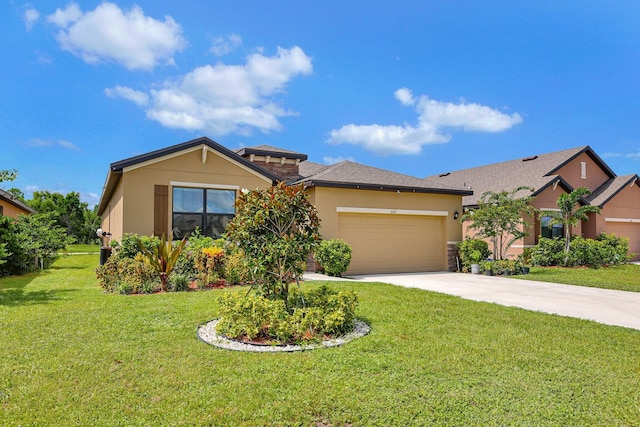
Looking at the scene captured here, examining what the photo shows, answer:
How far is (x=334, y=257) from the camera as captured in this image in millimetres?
12609

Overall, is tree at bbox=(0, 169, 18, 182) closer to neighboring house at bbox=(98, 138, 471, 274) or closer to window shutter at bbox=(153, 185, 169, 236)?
neighboring house at bbox=(98, 138, 471, 274)

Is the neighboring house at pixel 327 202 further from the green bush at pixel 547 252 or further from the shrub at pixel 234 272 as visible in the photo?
the green bush at pixel 547 252

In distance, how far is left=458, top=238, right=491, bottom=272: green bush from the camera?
1537 centimetres

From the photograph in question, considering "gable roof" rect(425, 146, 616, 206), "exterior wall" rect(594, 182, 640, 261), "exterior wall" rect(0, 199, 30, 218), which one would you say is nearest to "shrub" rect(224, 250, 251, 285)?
"gable roof" rect(425, 146, 616, 206)

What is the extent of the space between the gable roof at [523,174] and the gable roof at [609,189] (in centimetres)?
74

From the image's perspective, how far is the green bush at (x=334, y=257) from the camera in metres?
12.6

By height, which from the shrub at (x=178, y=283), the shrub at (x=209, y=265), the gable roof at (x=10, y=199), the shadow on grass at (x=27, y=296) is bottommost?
the shadow on grass at (x=27, y=296)

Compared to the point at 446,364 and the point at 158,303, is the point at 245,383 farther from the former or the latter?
the point at 158,303

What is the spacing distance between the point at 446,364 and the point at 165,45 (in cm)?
1259

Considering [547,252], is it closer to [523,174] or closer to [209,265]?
[523,174]

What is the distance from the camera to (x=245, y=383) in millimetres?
3799

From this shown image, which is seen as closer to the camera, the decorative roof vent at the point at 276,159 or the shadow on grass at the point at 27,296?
the shadow on grass at the point at 27,296

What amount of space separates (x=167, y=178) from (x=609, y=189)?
23556 millimetres

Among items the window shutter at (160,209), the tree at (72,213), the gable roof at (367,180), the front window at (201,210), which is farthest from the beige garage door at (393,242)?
the tree at (72,213)
